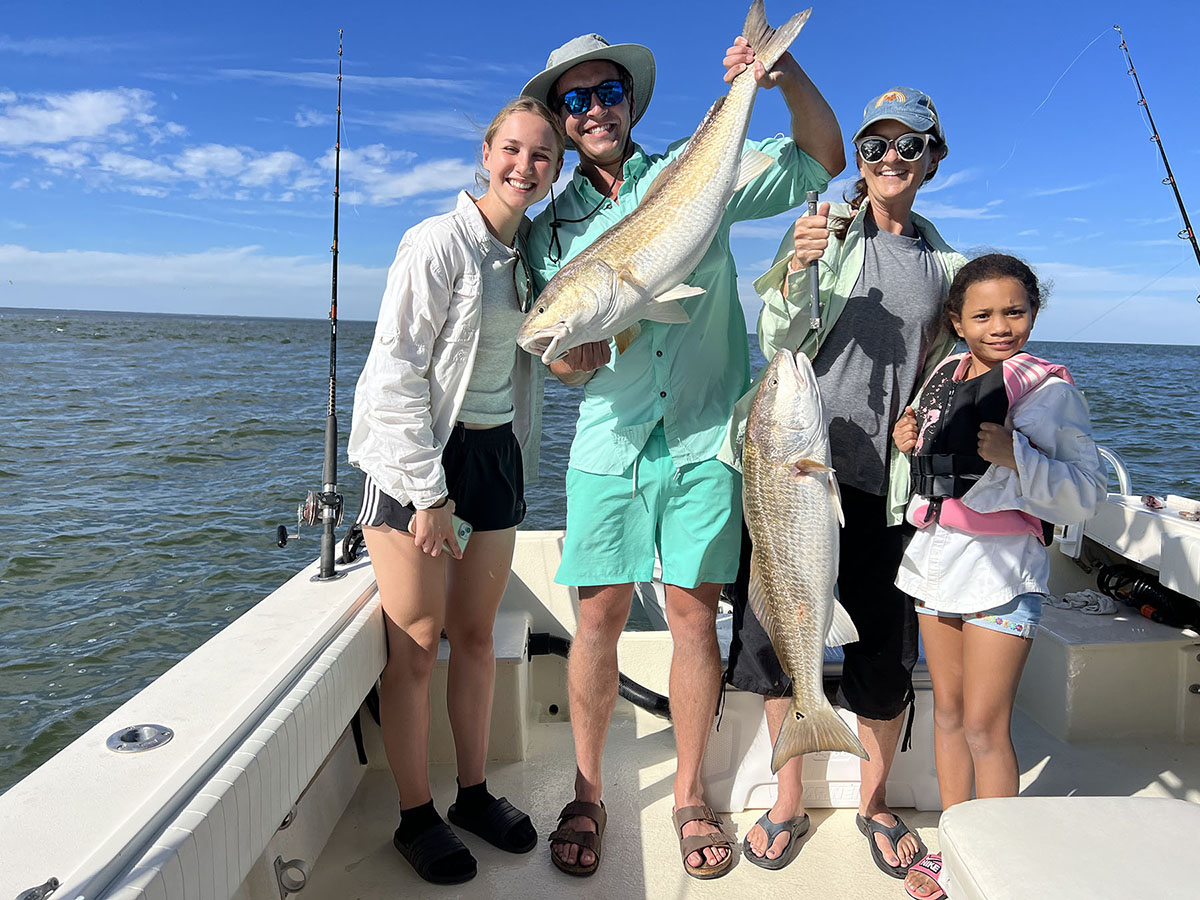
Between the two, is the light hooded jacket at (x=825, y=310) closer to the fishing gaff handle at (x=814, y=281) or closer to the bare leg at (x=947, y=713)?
the fishing gaff handle at (x=814, y=281)

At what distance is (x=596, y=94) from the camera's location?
2.90 m

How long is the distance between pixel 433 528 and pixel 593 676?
0.89 meters

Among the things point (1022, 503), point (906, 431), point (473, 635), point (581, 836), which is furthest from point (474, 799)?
point (1022, 503)

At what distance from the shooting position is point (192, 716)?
2.17 m

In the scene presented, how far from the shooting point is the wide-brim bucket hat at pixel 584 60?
9.36 feet

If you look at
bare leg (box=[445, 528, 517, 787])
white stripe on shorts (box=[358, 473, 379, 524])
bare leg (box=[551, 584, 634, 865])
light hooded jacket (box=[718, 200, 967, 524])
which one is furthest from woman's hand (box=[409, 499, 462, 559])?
light hooded jacket (box=[718, 200, 967, 524])

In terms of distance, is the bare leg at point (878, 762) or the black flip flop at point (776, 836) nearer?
the black flip flop at point (776, 836)

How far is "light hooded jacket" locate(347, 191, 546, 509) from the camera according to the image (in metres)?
2.51

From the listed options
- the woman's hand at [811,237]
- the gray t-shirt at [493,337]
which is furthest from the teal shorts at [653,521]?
the woman's hand at [811,237]

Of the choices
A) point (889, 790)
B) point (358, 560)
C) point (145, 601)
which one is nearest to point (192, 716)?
point (358, 560)

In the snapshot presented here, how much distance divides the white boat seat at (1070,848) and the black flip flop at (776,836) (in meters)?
1.22

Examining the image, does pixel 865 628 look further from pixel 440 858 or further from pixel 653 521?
pixel 440 858

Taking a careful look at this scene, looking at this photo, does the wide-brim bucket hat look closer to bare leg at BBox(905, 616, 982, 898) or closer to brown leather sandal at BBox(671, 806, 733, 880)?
bare leg at BBox(905, 616, 982, 898)

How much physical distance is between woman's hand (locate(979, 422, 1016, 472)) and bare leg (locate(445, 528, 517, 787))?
5.04ft
